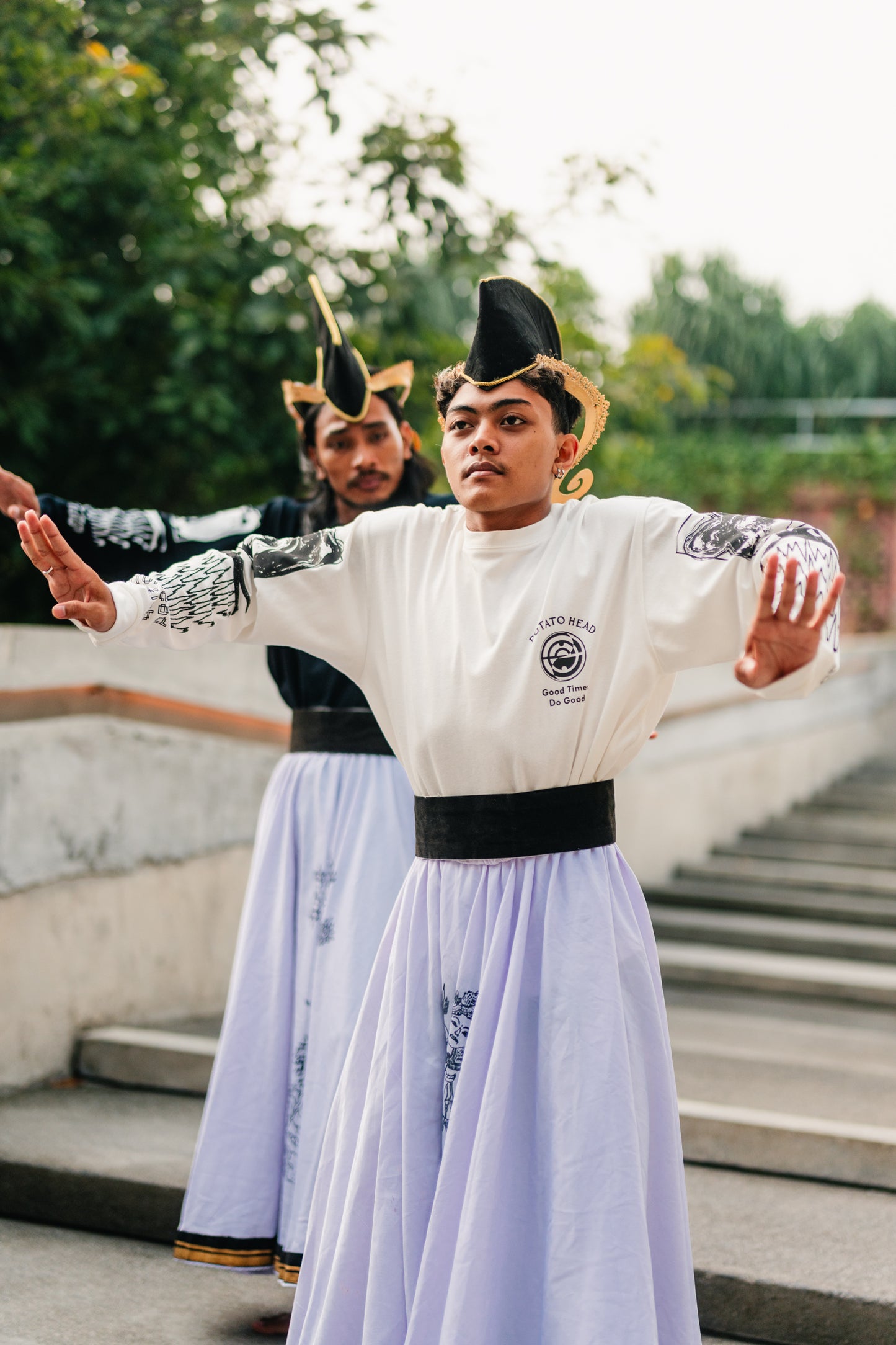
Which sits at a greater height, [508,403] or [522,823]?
[508,403]

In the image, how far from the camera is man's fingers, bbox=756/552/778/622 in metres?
1.70

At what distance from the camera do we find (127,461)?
18.1 feet

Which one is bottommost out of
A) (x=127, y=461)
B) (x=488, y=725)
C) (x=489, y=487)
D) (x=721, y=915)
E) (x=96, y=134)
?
(x=721, y=915)

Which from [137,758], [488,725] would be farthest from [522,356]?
[137,758]

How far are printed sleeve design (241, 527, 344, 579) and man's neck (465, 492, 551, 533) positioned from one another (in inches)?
9.5

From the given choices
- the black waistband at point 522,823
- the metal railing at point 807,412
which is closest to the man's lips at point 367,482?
the black waistband at point 522,823

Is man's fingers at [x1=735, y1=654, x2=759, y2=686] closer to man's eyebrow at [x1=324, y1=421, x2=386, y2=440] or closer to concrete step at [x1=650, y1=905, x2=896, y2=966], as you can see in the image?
man's eyebrow at [x1=324, y1=421, x2=386, y2=440]

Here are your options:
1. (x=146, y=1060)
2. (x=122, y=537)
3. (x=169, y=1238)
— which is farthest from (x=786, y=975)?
(x=122, y=537)

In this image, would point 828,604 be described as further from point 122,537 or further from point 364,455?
point 122,537

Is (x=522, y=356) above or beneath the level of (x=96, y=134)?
beneath

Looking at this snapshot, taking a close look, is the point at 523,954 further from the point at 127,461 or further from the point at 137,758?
the point at 127,461

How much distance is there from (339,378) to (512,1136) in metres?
1.79

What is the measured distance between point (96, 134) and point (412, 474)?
268cm

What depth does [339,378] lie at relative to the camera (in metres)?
3.11
